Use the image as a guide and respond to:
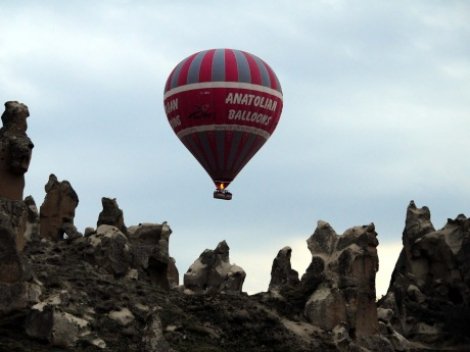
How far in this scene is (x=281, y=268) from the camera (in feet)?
183

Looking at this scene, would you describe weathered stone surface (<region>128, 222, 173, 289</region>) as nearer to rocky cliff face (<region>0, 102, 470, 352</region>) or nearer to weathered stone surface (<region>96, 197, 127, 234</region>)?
rocky cliff face (<region>0, 102, 470, 352</region>)

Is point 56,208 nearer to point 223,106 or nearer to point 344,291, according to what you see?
point 223,106

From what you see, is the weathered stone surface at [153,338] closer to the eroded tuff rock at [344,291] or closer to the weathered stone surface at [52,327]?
the weathered stone surface at [52,327]

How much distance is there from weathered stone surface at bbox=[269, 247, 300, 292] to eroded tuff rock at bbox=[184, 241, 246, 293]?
1.68 metres

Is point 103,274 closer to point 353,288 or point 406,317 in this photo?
point 353,288

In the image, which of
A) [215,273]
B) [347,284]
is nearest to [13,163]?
[347,284]

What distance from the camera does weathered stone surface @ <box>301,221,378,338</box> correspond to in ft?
161

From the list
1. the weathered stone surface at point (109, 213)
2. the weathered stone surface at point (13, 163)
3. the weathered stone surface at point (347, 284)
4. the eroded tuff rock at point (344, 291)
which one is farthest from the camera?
the weathered stone surface at point (109, 213)

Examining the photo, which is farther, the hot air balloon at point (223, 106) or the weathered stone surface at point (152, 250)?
the hot air balloon at point (223, 106)

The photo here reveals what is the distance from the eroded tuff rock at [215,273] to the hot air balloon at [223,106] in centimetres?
313

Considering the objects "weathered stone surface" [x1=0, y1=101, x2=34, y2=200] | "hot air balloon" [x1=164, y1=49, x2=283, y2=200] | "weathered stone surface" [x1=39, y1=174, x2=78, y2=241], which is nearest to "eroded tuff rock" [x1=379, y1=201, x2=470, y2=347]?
"hot air balloon" [x1=164, y1=49, x2=283, y2=200]

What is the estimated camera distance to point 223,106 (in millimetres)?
56500

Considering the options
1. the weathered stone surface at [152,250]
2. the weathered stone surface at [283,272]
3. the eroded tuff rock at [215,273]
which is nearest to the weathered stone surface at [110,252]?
the weathered stone surface at [152,250]

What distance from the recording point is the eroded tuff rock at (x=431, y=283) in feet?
213
